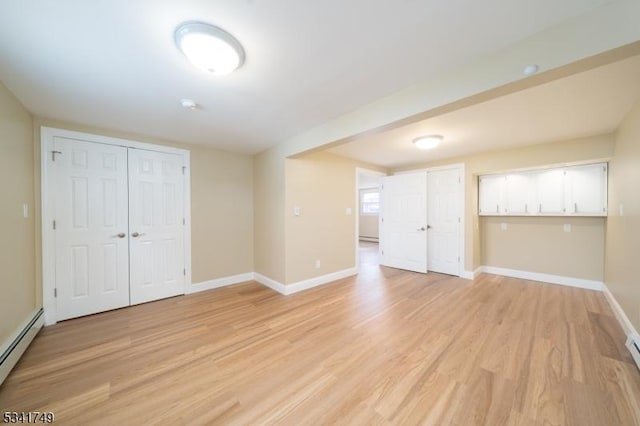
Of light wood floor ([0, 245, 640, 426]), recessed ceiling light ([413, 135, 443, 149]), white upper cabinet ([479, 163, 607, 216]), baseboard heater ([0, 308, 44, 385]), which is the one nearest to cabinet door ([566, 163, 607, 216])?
white upper cabinet ([479, 163, 607, 216])

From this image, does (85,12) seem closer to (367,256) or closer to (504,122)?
(504,122)

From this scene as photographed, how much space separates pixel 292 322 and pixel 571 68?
119 inches

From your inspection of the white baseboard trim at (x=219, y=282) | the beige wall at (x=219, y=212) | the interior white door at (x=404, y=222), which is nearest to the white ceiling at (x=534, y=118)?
the interior white door at (x=404, y=222)

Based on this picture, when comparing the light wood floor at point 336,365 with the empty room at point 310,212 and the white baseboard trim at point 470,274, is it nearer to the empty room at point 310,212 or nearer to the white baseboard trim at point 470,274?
the empty room at point 310,212

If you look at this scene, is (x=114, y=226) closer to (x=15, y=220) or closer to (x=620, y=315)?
(x=15, y=220)

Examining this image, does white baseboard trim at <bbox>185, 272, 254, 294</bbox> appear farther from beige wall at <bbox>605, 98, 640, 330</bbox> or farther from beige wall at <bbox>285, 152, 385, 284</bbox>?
beige wall at <bbox>605, 98, 640, 330</bbox>

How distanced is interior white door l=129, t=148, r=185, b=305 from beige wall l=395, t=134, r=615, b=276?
4.60 m

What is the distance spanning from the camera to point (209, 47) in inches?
56.4

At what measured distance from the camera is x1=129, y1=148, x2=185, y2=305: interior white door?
3146mm

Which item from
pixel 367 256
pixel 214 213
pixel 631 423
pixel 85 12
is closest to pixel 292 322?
pixel 214 213

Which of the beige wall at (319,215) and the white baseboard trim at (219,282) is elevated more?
the beige wall at (319,215)

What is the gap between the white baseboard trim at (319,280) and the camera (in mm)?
3576

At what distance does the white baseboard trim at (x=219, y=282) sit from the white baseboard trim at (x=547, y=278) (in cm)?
458

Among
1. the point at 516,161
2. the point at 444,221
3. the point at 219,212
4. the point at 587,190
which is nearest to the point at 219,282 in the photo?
the point at 219,212
